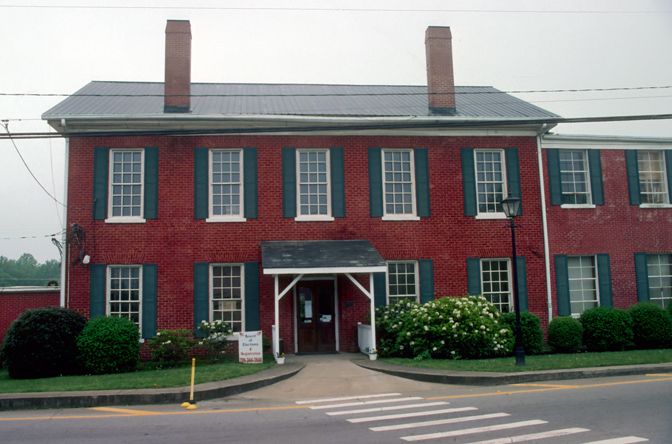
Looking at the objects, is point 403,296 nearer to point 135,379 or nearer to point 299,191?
point 299,191

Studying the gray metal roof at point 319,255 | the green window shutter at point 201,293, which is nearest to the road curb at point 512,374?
the gray metal roof at point 319,255

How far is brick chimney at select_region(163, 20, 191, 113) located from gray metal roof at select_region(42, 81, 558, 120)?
0.50m

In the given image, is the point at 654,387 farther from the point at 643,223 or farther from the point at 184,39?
the point at 184,39

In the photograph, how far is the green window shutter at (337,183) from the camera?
19328 millimetres

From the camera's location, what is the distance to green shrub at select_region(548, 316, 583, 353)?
19031 mm

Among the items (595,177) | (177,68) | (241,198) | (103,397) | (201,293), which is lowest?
Answer: (103,397)

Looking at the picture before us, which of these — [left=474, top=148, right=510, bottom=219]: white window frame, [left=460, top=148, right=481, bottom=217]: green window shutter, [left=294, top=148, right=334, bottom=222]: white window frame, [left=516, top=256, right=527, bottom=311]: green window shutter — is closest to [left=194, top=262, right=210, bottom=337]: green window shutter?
[left=294, top=148, right=334, bottom=222]: white window frame

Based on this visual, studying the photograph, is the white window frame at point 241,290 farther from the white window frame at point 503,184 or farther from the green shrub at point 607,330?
the green shrub at point 607,330

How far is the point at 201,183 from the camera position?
743 inches

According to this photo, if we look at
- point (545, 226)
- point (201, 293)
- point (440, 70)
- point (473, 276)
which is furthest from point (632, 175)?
point (201, 293)

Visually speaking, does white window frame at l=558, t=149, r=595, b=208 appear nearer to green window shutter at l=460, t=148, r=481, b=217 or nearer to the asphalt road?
green window shutter at l=460, t=148, r=481, b=217

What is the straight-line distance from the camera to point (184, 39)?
66.1 ft

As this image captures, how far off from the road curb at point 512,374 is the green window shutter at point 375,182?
5868 millimetres

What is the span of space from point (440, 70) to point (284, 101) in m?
5.60
